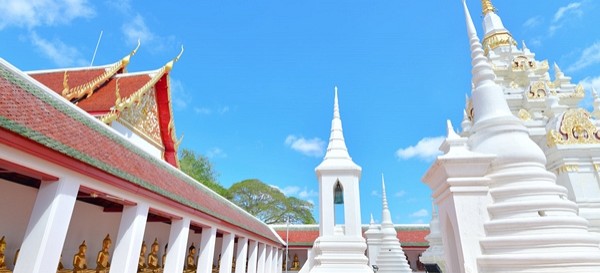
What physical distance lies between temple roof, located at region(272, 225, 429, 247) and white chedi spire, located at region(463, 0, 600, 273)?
64.7 feet

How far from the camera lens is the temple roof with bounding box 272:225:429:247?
68.9 ft

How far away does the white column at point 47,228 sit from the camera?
13.0 feet

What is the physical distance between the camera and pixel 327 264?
4508mm

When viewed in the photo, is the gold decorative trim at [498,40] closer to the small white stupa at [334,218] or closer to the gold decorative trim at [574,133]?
the gold decorative trim at [574,133]

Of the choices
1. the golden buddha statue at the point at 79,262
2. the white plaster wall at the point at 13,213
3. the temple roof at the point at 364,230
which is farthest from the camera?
the temple roof at the point at 364,230

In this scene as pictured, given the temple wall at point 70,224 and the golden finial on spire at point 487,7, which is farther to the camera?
the golden finial on spire at point 487,7

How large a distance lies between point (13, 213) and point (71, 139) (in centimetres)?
352

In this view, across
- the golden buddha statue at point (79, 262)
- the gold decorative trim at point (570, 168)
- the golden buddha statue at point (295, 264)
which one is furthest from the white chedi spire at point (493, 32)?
the golden buddha statue at point (295, 264)

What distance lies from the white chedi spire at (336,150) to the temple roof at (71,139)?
143 inches

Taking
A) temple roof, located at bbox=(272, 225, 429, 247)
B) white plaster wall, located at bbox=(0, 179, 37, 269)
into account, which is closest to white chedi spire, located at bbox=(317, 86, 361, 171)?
white plaster wall, located at bbox=(0, 179, 37, 269)

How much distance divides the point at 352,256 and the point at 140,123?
9503 millimetres

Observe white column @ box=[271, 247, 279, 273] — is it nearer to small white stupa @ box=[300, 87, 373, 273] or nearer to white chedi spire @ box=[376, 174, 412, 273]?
white chedi spire @ box=[376, 174, 412, 273]

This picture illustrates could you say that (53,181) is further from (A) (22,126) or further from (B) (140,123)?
(B) (140,123)

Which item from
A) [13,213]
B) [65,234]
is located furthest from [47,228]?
[13,213]
